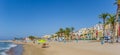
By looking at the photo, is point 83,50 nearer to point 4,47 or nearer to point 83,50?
point 83,50

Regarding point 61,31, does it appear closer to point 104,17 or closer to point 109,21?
point 104,17

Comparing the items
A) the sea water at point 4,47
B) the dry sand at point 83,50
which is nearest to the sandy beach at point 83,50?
the dry sand at point 83,50

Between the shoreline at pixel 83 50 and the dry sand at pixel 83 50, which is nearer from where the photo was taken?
the dry sand at pixel 83 50

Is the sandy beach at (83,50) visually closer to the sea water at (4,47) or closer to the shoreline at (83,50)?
the shoreline at (83,50)

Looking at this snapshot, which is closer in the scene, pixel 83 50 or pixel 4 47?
pixel 83 50

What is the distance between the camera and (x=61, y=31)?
12488cm

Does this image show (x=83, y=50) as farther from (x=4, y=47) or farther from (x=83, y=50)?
(x=4, y=47)

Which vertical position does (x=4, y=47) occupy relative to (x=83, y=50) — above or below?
below

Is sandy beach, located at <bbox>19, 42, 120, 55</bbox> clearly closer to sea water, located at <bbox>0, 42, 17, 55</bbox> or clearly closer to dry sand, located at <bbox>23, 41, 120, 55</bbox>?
dry sand, located at <bbox>23, 41, 120, 55</bbox>

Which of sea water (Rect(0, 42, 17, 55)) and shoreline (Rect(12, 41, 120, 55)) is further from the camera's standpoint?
sea water (Rect(0, 42, 17, 55))

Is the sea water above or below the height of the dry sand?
below

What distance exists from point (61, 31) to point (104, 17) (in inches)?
2530

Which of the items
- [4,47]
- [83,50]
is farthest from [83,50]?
[4,47]

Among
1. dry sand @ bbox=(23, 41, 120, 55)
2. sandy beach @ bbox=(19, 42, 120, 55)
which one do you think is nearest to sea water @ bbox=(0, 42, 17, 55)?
sandy beach @ bbox=(19, 42, 120, 55)
